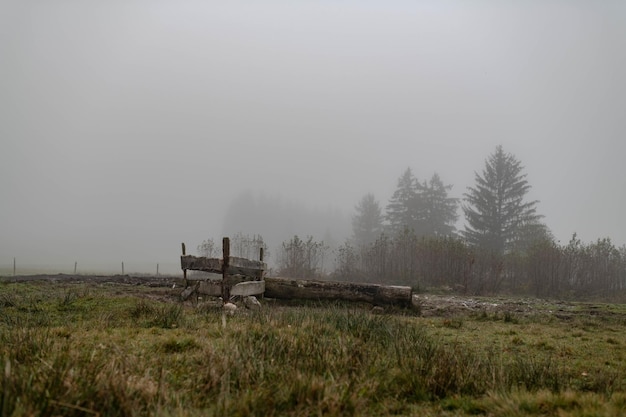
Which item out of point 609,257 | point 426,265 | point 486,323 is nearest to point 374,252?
point 426,265

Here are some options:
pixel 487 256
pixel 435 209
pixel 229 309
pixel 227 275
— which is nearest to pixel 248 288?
pixel 227 275

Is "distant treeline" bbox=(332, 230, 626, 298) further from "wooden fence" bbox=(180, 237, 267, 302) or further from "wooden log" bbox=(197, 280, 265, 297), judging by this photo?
"wooden log" bbox=(197, 280, 265, 297)

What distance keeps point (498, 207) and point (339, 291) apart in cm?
3409

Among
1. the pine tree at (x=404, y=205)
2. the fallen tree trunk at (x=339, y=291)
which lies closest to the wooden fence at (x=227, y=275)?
the fallen tree trunk at (x=339, y=291)

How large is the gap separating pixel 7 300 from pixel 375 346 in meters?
9.63

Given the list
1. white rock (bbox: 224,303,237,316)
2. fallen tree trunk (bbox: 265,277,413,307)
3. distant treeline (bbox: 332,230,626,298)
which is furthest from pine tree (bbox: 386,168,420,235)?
white rock (bbox: 224,303,237,316)

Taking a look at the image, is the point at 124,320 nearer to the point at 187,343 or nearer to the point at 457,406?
the point at 187,343

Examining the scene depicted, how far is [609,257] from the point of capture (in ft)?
87.6

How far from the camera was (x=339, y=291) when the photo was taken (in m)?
13.2

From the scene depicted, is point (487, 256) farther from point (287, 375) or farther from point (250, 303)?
point (287, 375)

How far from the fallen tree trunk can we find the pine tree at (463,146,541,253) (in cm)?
3011

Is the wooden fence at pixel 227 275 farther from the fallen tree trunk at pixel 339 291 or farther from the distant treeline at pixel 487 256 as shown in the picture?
the distant treeline at pixel 487 256

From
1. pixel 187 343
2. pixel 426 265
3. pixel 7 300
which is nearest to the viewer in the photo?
pixel 187 343

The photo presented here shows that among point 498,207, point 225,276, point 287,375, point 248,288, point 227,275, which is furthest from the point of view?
point 498,207
